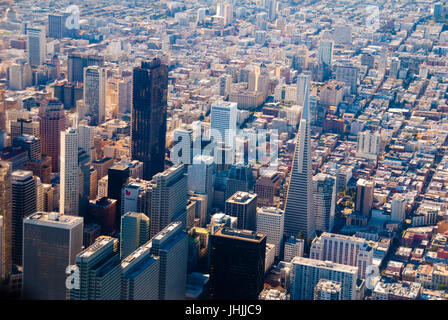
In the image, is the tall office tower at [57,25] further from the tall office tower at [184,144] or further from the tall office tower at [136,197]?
the tall office tower at [136,197]

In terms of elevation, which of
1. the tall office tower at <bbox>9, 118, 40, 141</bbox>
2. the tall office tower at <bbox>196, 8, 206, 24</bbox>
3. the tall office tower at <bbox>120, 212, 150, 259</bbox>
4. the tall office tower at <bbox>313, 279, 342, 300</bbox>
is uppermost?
the tall office tower at <bbox>196, 8, 206, 24</bbox>

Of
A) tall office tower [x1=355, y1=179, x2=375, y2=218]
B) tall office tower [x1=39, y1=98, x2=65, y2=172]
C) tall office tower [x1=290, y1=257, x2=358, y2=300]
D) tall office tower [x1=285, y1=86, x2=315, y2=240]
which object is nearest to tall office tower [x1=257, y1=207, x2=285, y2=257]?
tall office tower [x1=285, y1=86, x2=315, y2=240]

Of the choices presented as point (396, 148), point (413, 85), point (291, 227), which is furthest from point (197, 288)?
point (413, 85)

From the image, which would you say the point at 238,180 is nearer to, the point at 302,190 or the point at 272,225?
the point at 302,190

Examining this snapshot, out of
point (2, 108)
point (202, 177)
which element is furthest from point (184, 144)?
point (2, 108)

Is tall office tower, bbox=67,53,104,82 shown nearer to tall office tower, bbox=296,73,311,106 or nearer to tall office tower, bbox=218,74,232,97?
tall office tower, bbox=218,74,232,97
